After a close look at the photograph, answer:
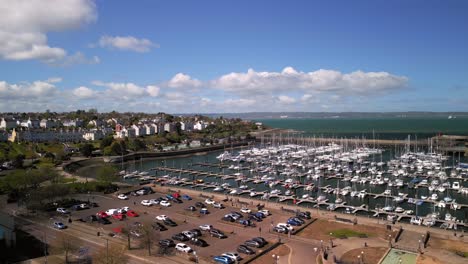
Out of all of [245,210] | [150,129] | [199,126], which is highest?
[199,126]

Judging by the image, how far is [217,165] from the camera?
62656 mm

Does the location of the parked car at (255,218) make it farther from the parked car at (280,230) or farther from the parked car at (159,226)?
the parked car at (159,226)

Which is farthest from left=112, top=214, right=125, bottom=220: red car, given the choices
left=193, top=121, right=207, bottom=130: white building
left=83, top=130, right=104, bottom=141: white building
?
left=193, top=121, right=207, bottom=130: white building

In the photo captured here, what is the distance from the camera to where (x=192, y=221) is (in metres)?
26.6

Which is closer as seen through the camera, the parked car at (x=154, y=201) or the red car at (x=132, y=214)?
the red car at (x=132, y=214)

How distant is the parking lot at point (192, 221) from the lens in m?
21.6

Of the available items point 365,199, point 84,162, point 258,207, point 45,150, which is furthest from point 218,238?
point 45,150

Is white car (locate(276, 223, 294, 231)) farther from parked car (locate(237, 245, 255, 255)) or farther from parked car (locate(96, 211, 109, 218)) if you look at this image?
parked car (locate(96, 211, 109, 218))

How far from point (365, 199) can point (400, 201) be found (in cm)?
342

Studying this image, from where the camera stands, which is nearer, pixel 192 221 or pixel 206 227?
pixel 206 227

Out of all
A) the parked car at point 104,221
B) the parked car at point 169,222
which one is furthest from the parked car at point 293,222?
the parked car at point 104,221

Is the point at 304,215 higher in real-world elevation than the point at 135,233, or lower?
lower

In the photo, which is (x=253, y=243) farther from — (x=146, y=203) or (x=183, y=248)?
(x=146, y=203)

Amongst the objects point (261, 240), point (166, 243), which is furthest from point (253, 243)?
point (166, 243)
